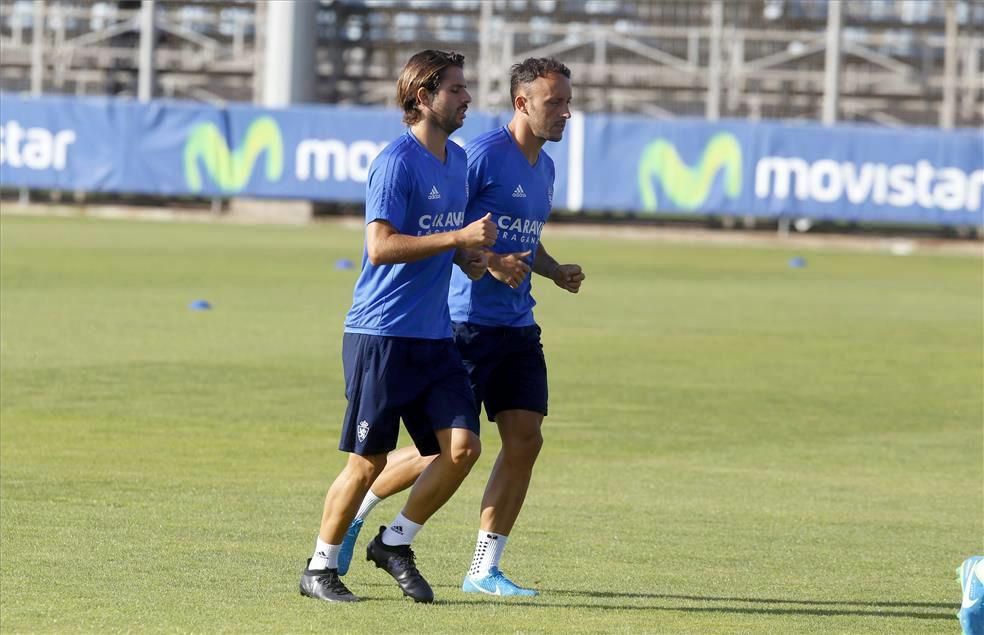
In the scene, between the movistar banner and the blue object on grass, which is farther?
the movistar banner

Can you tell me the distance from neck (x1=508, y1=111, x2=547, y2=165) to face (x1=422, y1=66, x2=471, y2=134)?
28.1 inches

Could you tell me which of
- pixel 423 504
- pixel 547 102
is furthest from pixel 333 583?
pixel 547 102

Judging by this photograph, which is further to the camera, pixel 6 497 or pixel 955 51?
pixel 955 51

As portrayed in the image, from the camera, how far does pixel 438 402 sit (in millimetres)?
7555

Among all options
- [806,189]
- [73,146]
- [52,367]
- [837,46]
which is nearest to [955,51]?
[837,46]

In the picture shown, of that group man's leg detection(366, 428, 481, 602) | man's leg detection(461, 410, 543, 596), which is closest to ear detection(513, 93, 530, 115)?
man's leg detection(461, 410, 543, 596)

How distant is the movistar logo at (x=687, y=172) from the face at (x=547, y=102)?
2812 cm

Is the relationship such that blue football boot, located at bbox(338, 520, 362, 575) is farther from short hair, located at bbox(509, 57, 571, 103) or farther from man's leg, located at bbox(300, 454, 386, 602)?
short hair, located at bbox(509, 57, 571, 103)

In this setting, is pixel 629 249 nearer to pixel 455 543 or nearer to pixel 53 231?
pixel 53 231

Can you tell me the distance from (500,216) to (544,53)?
36789 millimetres

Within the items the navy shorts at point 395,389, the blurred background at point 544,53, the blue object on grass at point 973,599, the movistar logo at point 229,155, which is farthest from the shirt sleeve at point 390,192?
the blurred background at point 544,53

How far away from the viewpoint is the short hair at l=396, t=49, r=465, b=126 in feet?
24.3

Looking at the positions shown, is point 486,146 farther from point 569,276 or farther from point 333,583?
point 333,583

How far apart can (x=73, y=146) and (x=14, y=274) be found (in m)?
14.5
